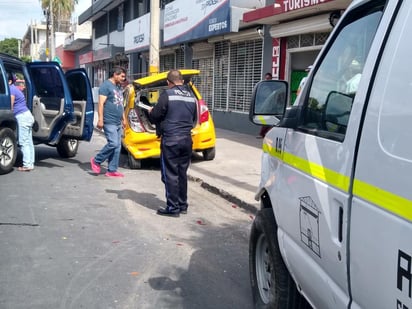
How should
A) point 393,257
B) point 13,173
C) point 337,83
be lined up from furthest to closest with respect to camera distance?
point 13,173 < point 337,83 < point 393,257

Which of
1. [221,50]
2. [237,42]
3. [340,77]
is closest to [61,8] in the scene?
[221,50]

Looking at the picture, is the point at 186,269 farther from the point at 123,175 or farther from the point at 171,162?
the point at 123,175

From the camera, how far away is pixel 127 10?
28891 mm

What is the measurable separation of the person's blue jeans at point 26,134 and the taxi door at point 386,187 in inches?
316

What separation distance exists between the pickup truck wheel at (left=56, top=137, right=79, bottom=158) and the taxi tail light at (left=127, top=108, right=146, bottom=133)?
→ 68.5 inches

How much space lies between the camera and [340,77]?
2500 millimetres

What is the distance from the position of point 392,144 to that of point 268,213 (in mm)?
1766

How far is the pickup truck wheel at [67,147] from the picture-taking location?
10.8 meters

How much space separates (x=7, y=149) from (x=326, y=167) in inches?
300

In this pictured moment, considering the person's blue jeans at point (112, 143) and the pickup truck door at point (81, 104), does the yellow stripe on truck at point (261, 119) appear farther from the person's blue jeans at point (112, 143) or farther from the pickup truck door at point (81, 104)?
the pickup truck door at point (81, 104)

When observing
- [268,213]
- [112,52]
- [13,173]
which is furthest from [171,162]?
[112,52]

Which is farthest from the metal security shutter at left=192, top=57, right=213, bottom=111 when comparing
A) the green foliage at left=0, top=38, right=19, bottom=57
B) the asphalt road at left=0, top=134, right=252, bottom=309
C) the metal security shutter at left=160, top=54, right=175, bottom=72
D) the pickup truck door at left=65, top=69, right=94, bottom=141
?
the green foliage at left=0, top=38, right=19, bottom=57

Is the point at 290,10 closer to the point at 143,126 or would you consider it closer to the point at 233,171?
the point at 233,171

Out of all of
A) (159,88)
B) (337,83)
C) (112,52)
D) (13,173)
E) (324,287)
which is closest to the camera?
(324,287)
